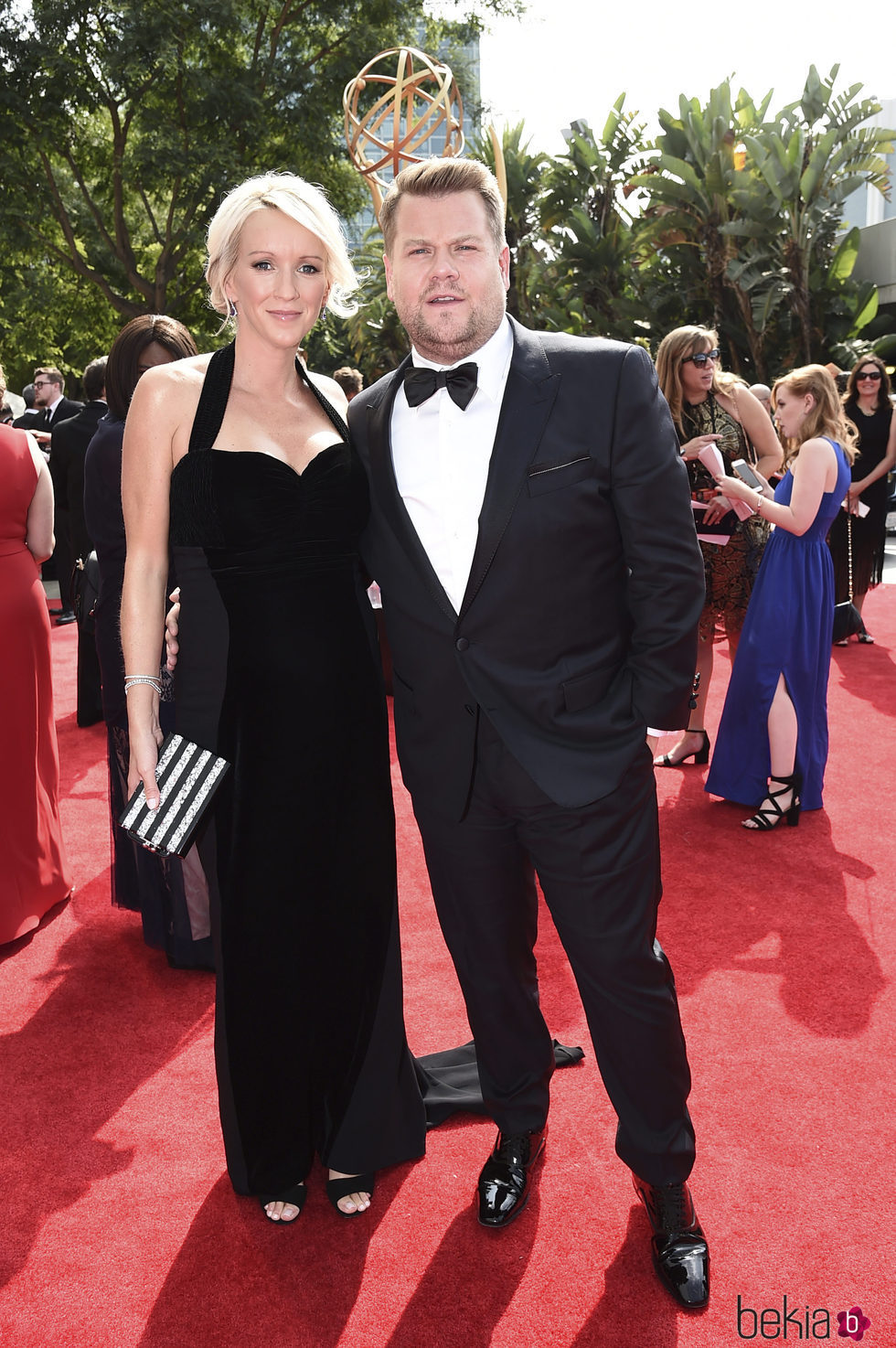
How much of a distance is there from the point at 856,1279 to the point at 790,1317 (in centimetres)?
18

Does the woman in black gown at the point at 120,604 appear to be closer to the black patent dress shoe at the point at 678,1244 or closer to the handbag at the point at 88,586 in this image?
the handbag at the point at 88,586

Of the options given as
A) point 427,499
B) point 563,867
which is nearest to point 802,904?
point 563,867

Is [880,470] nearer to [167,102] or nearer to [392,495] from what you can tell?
[392,495]

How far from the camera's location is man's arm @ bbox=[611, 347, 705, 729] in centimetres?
208

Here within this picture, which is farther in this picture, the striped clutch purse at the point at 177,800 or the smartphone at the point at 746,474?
the smartphone at the point at 746,474

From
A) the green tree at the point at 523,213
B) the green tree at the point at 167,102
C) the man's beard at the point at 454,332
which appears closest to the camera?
the man's beard at the point at 454,332

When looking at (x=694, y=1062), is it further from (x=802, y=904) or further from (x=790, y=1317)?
(x=802, y=904)

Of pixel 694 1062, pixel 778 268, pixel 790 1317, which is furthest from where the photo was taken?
pixel 778 268

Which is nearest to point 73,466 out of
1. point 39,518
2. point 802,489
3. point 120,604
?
point 39,518

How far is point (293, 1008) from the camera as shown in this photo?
259cm

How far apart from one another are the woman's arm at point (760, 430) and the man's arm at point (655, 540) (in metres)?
3.40

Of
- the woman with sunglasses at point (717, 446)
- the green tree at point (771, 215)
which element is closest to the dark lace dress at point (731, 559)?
the woman with sunglasses at point (717, 446)

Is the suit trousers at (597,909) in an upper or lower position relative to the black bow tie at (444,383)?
lower

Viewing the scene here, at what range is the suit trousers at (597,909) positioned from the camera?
223 cm
